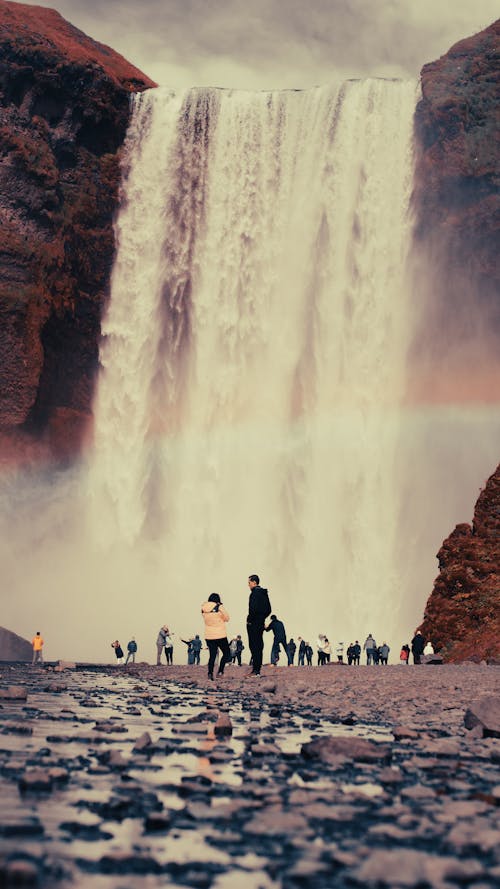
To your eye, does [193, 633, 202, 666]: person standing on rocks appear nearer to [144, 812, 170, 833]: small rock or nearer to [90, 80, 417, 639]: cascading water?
[90, 80, 417, 639]: cascading water

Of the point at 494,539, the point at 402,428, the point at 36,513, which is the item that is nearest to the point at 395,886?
the point at 494,539

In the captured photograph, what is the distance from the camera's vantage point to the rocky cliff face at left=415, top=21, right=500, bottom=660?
5284cm

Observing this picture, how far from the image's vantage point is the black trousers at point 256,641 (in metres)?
19.8

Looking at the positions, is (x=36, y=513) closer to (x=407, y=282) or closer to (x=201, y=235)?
(x=201, y=235)

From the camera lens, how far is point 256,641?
20250 mm

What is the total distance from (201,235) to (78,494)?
15824 mm

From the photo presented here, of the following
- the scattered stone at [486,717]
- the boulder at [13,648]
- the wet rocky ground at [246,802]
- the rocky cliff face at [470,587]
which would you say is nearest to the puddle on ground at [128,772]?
the wet rocky ground at [246,802]

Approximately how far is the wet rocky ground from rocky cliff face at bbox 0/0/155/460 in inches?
1706

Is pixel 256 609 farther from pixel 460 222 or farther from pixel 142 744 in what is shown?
pixel 460 222

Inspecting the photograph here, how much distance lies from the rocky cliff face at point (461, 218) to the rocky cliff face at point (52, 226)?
56.9ft

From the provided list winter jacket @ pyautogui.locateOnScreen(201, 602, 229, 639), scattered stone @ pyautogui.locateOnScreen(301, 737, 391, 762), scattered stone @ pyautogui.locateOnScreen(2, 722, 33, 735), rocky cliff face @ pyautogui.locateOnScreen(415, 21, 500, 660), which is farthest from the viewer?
rocky cliff face @ pyautogui.locateOnScreen(415, 21, 500, 660)

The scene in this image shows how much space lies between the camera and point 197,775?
6742 mm

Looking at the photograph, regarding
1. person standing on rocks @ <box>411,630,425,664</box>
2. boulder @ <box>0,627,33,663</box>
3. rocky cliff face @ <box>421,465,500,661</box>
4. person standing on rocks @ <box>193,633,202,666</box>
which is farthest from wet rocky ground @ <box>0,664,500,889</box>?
boulder @ <box>0,627,33,663</box>

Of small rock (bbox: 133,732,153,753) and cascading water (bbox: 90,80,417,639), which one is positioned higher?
cascading water (bbox: 90,80,417,639)
